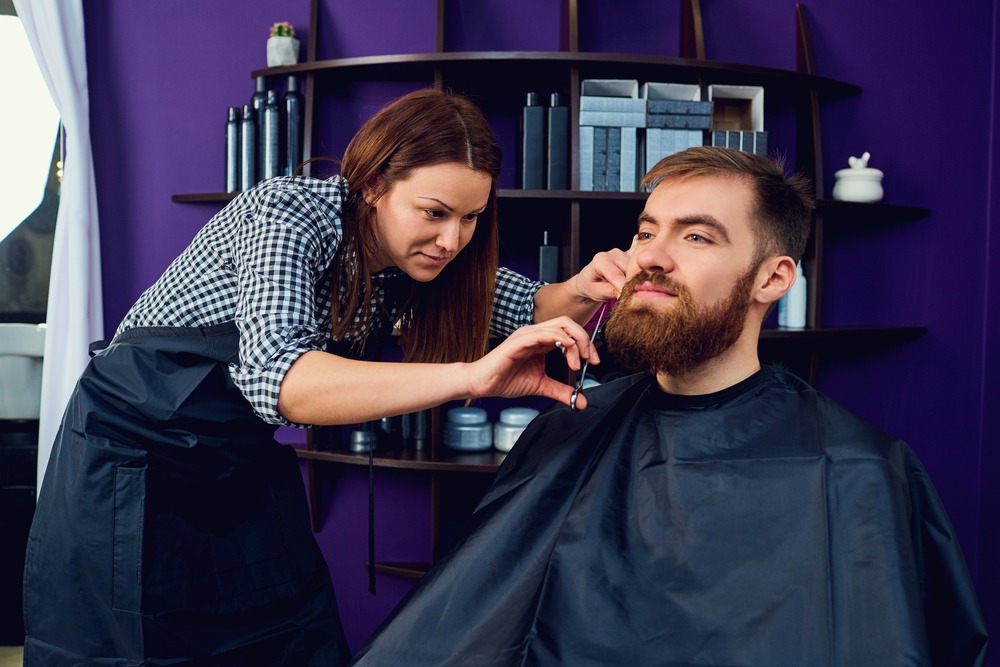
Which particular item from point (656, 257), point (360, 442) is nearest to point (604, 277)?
point (656, 257)

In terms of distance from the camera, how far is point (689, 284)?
1.50 metres

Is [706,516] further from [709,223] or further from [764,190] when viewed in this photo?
[764,190]

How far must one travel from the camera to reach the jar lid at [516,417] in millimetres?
2816

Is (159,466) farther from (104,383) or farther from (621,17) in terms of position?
(621,17)

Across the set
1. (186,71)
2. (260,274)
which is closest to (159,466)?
(260,274)

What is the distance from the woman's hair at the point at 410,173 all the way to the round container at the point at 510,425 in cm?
110

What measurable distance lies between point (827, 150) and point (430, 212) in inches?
89.0

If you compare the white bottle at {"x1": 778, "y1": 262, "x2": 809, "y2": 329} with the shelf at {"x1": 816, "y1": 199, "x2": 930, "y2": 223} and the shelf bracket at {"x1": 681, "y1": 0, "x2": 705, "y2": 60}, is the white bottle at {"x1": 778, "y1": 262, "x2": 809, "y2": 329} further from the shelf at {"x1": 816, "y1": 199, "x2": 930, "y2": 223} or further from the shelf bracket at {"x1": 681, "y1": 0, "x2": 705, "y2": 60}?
the shelf bracket at {"x1": 681, "y1": 0, "x2": 705, "y2": 60}

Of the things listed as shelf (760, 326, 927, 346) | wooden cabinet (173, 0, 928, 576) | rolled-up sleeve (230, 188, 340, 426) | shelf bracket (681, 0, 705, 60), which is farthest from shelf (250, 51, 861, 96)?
rolled-up sleeve (230, 188, 340, 426)

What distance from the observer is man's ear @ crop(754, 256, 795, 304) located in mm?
1557

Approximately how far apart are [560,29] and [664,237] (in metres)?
1.81

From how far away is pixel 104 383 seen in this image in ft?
4.79

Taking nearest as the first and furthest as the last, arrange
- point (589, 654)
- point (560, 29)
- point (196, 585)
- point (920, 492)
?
point (589, 654) < point (920, 492) < point (196, 585) < point (560, 29)

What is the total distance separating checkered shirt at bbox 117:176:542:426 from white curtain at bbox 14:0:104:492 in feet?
5.08
